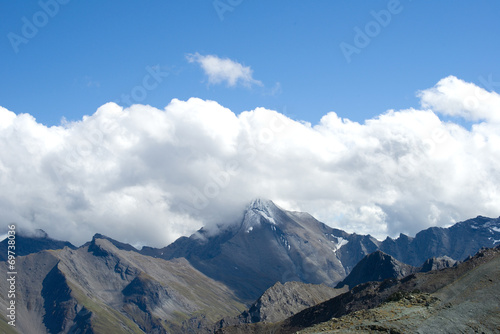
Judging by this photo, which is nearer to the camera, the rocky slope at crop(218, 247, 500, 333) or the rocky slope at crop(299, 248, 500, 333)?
the rocky slope at crop(299, 248, 500, 333)

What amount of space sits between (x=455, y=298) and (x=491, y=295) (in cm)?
791

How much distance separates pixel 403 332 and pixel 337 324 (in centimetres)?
1143

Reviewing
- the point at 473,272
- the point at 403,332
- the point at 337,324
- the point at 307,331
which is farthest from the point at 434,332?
the point at 473,272

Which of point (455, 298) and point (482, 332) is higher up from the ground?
point (455, 298)

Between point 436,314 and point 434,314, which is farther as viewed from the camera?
point 436,314

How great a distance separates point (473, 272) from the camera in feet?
406

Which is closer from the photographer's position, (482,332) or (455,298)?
(482,332)

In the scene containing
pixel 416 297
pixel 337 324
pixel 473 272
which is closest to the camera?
pixel 337 324

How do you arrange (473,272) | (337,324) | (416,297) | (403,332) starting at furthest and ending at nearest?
(473,272) → (416,297) → (337,324) → (403,332)

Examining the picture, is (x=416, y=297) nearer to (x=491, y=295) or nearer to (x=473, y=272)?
(x=491, y=295)

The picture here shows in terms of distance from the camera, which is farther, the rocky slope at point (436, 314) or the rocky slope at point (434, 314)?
the rocky slope at point (434, 314)

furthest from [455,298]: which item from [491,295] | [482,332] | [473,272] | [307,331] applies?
[307,331]

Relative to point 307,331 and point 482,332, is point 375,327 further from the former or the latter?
point 482,332

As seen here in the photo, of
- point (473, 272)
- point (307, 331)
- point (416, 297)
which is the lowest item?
point (307, 331)
